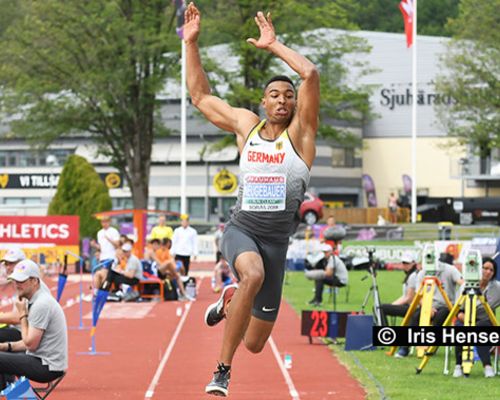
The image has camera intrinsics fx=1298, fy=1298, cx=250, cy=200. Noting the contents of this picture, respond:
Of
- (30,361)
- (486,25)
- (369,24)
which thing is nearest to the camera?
(30,361)

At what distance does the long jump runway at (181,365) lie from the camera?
13.1 metres

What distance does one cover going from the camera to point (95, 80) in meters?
50.7

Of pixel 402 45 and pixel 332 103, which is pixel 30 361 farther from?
pixel 402 45

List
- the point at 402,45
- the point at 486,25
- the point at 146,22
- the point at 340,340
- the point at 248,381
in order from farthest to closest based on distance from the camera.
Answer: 1. the point at 402,45
2. the point at 146,22
3. the point at 486,25
4. the point at 340,340
5. the point at 248,381

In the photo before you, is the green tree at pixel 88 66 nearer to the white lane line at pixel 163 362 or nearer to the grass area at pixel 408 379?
the white lane line at pixel 163 362

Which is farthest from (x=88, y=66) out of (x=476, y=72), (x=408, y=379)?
(x=408, y=379)

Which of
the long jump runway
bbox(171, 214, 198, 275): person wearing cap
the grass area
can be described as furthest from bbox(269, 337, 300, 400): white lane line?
bbox(171, 214, 198, 275): person wearing cap

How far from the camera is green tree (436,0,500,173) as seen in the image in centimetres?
4856

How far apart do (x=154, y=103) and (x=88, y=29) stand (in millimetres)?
4154

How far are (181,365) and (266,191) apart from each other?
7879 millimetres

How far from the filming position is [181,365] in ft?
51.1

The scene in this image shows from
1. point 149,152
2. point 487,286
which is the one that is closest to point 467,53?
point 149,152

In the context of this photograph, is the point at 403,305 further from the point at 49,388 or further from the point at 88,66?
the point at 88,66

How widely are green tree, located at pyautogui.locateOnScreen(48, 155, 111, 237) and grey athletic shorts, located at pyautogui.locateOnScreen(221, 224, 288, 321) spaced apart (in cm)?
3375
